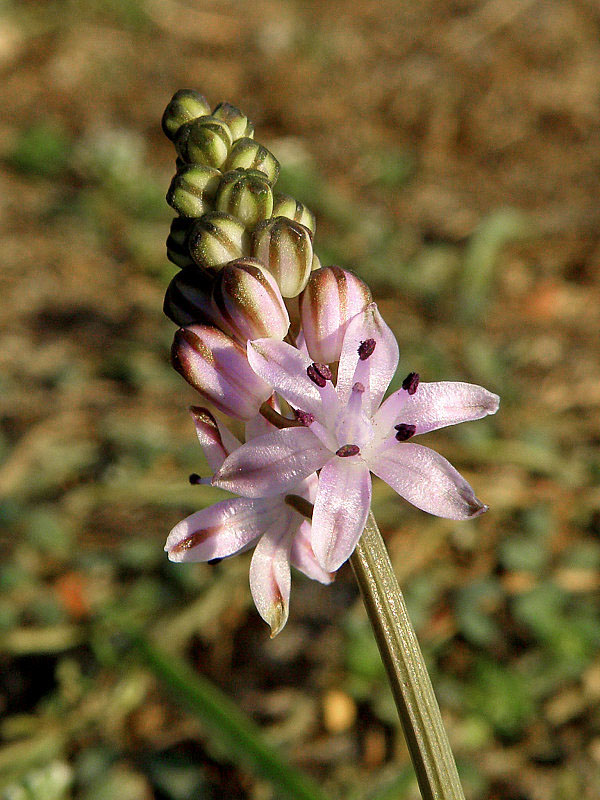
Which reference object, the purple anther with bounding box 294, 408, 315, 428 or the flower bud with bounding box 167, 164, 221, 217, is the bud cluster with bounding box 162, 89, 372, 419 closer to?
the flower bud with bounding box 167, 164, 221, 217

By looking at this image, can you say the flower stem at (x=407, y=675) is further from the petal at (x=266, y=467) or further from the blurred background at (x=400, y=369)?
the blurred background at (x=400, y=369)

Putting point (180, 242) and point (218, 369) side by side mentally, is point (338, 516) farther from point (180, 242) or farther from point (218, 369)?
point (180, 242)

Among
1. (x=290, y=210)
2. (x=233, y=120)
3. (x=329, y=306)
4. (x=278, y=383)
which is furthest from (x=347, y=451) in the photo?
(x=233, y=120)

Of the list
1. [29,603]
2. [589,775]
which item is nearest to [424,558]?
[589,775]

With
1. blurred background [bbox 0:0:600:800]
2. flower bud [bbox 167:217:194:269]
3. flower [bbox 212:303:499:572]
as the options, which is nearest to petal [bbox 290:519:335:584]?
flower [bbox 212:303:499:572]

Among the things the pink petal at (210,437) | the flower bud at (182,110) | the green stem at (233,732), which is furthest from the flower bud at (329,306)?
the green stem at (233,732)

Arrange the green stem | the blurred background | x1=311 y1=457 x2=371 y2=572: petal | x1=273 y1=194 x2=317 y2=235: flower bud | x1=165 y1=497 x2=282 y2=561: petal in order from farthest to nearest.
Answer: the blurred background < the green stem < x1=273 y1=194 x2=317 y2=235: flower bud < x1=165 y1=497 x2=282 y2=561: petal < x1=311 y1=457 x2=371 y2=572: petal
